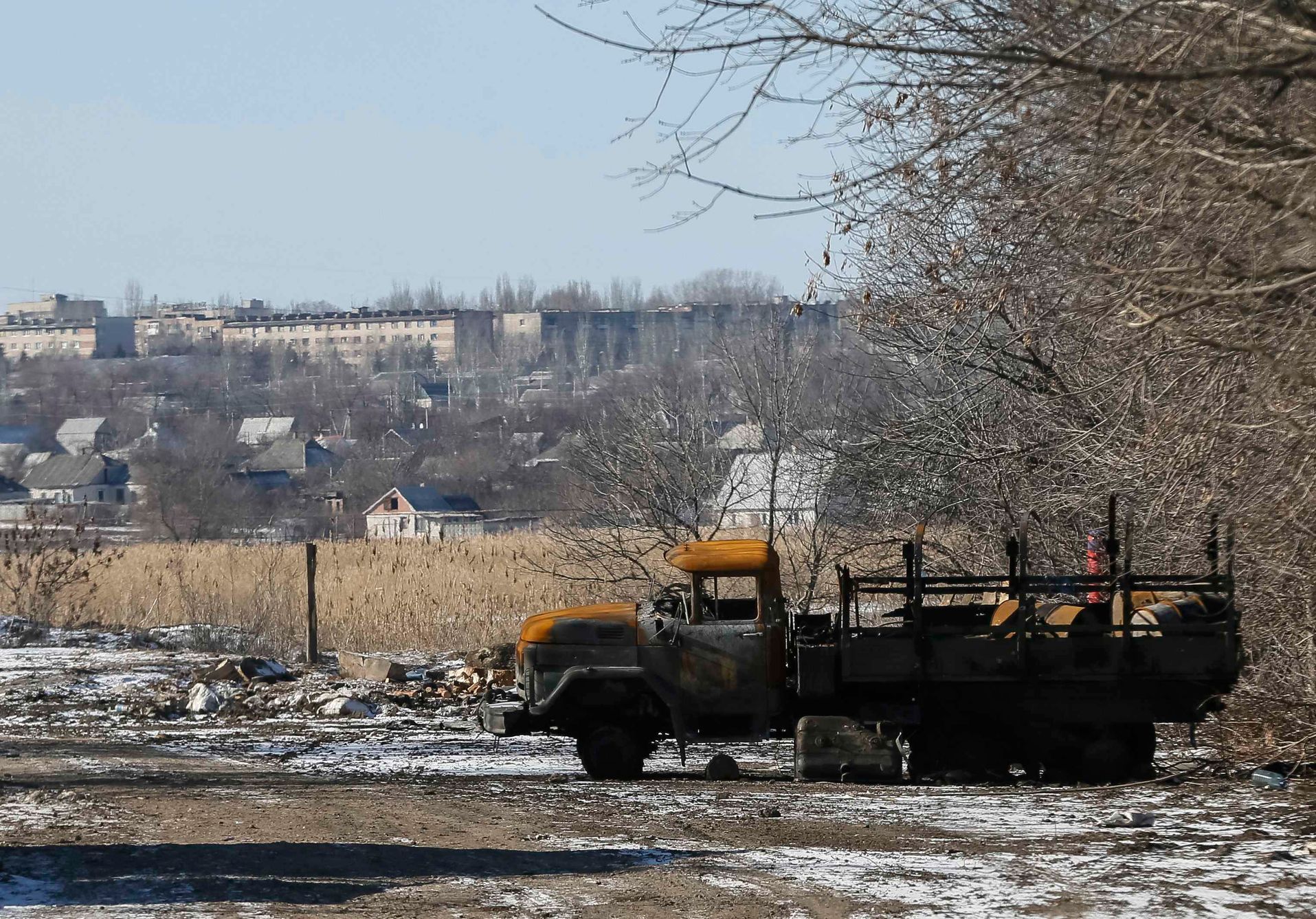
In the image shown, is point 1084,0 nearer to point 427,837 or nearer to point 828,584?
point 427,837

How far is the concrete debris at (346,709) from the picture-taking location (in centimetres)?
1817

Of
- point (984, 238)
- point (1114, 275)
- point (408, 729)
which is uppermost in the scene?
point (984, 238)

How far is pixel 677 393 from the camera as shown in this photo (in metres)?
28.4

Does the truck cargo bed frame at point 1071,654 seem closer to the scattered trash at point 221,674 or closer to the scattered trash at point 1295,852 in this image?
the scattered trash at point 1295,852

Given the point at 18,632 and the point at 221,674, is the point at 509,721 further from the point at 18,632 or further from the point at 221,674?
the point at 18,632

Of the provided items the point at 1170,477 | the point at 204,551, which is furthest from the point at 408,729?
the point at 204,551

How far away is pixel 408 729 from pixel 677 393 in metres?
12.5

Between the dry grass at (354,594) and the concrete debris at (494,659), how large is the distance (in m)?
3.55

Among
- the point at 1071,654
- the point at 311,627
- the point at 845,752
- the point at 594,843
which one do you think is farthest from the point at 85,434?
the point at 594,843

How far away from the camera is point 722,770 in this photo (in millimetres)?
13289

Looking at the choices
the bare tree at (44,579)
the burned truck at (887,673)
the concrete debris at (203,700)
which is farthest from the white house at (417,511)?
the burned truck at (887,673)

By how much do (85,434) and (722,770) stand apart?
139688 mm

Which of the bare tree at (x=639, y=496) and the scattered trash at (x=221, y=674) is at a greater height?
the bare tree at (x=639, y=496)

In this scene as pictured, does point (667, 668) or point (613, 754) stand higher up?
point (667, 668)
